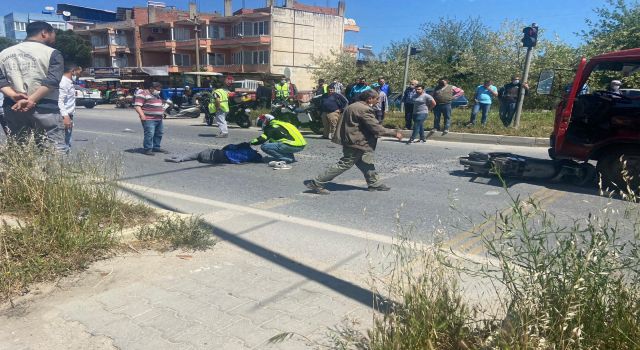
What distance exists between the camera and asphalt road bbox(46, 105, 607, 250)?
5.82m

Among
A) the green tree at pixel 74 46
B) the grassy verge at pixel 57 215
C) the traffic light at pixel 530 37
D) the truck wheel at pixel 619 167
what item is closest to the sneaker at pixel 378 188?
the truck wheel at pixel 619 167

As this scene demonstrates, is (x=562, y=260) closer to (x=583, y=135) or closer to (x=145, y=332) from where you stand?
(x=145, y=332)

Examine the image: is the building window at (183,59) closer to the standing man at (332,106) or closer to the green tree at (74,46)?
the green tree at (74,46)

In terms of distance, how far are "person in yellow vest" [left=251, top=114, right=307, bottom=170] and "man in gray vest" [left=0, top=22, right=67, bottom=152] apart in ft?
14.3

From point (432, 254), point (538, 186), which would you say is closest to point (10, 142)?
point (432, 254)

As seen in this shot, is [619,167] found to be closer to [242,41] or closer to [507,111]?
[507,111]

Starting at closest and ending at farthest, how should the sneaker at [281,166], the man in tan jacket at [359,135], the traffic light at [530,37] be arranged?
A: the man in tan jacket at [359,135] < the sneaker at [281,166] < the traffic light at [530,37]

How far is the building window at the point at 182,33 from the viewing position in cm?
6444

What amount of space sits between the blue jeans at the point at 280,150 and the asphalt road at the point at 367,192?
33 centimetres

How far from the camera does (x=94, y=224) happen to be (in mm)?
4203

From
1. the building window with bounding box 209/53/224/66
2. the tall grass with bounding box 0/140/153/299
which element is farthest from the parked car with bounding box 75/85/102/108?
the building window with bounding box 209/53/224/66

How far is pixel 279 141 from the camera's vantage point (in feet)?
30.6

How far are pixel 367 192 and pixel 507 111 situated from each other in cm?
956

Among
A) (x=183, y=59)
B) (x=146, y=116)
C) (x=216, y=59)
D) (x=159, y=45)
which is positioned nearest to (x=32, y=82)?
(x=146, y=116)
